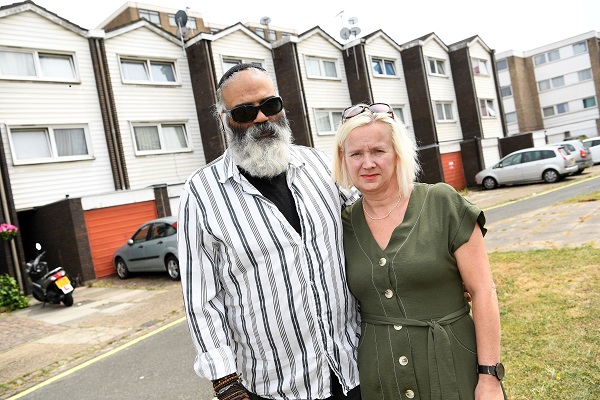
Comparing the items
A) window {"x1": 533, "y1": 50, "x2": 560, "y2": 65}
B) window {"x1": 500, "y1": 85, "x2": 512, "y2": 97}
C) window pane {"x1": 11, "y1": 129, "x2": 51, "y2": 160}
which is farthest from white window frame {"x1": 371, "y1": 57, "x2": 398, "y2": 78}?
window {"x1": 533, "y1": 50, "x2": 560, "y2": 65}

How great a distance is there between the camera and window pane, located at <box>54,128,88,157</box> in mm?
15789

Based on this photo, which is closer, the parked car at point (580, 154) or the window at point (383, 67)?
the parked car at point (580, 154)

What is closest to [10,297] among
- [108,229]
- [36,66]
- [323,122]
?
[108,229]

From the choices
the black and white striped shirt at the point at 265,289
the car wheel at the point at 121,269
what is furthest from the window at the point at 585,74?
the black and white striped shirt at the point at 265,289

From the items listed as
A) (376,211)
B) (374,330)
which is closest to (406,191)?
(376,211)

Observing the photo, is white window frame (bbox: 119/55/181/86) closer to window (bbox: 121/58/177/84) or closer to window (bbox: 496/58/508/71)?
window (bbox: 121/58/177/84)

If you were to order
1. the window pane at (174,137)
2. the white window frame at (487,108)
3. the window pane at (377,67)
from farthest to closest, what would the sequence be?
the white window frame at (487,108)
the window pane at (377,67)
the window pane at (174,137)

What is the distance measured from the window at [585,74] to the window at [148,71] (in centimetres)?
4787

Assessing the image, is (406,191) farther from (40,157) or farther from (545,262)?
(40,157)

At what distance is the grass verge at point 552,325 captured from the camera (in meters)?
3.60

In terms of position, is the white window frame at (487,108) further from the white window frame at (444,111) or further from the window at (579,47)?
the window at (579,47)

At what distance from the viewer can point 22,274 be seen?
540 inches

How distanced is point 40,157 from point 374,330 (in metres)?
15.8

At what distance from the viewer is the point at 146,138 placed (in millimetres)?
18203
